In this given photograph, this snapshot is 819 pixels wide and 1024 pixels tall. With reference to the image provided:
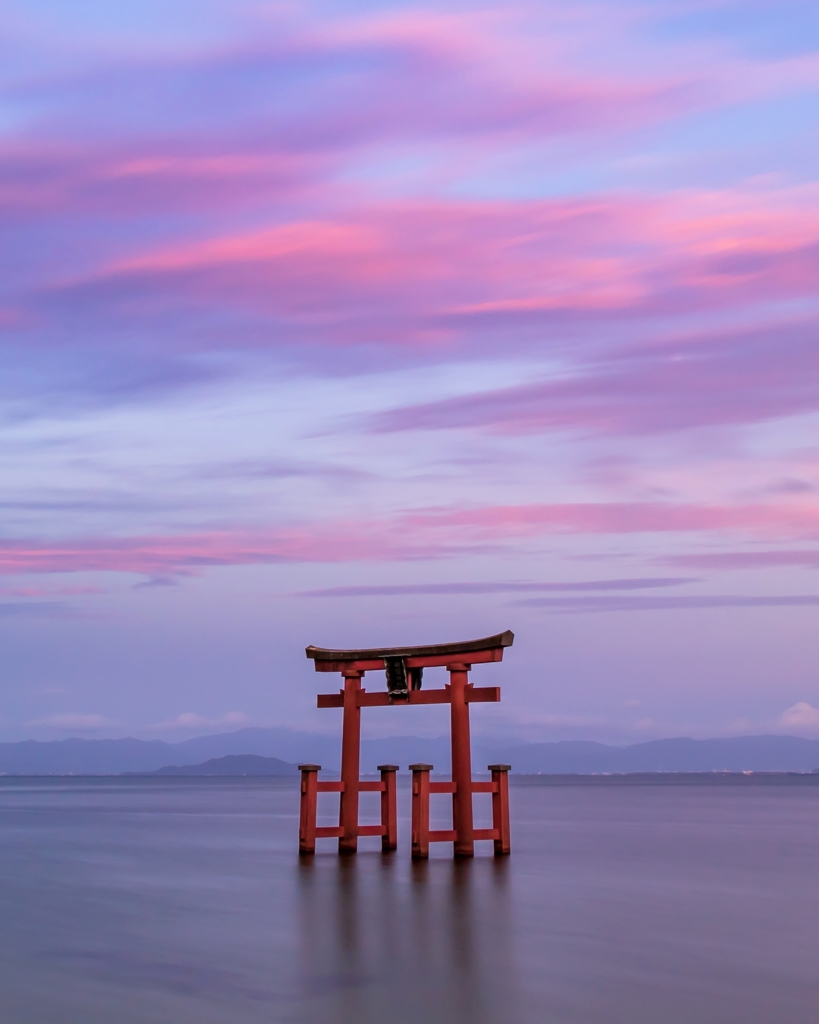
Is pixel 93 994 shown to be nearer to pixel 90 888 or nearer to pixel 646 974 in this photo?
pixel 646 974

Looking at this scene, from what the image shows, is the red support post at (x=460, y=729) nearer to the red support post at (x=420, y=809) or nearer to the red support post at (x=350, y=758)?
the red support post at (x=420, y=809)

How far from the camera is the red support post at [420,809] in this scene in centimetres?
2258

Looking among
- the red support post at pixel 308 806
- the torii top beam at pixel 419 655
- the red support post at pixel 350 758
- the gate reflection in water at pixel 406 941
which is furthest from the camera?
the red support post at pixel 350 758

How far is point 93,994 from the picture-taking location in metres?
13.5

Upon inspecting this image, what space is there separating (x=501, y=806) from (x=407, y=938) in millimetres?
8200

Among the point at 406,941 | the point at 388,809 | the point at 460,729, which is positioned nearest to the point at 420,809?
the point at 460,729

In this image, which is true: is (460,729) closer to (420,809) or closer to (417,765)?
(417,765)

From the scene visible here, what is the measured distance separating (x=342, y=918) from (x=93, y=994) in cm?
550

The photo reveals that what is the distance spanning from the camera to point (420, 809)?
76.0 ft

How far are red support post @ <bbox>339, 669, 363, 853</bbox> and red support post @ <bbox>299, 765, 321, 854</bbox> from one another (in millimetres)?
571

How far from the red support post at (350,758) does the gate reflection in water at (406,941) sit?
1.53 ft

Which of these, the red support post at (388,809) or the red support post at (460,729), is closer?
the red support post at (460,729)

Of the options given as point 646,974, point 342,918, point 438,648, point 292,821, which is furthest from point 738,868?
point 292,821

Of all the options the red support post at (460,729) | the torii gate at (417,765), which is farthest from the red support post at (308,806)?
the red support post at (460,729)
